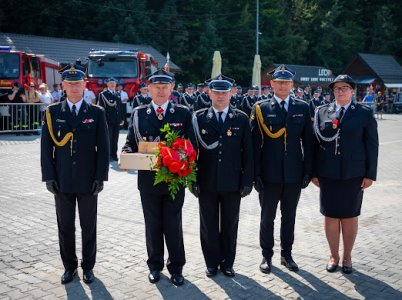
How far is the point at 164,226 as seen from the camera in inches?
197

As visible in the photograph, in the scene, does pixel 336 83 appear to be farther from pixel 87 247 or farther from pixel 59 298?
pixel 59 298

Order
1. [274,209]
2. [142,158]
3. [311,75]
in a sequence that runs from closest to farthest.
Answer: [142,158]
[274,209]
[311,75]

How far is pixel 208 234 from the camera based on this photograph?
16.7ft

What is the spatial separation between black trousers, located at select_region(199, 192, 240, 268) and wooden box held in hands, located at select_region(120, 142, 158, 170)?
30.1 inches

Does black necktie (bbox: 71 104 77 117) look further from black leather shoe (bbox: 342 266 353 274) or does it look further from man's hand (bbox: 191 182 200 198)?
black leather shoe (bbox: 342 266 353 274)

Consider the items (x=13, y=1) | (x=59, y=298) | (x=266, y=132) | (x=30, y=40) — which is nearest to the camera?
(x=59, y=298)

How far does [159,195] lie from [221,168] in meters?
0.70

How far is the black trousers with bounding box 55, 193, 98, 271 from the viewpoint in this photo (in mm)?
4895

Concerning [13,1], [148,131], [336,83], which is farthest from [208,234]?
[13,1]

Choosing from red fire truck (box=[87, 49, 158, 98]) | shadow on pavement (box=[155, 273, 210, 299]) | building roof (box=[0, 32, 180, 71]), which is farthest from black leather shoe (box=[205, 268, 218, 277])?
building roof (box=[0, 32, 180, 71])

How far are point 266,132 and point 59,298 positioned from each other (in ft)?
8.95

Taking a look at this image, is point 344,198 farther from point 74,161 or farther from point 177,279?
point 74,161

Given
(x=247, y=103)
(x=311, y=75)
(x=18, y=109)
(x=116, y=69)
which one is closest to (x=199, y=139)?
(x=18, y=109)

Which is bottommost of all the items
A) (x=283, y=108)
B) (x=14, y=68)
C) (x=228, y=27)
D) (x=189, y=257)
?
(x=189, y=257)
